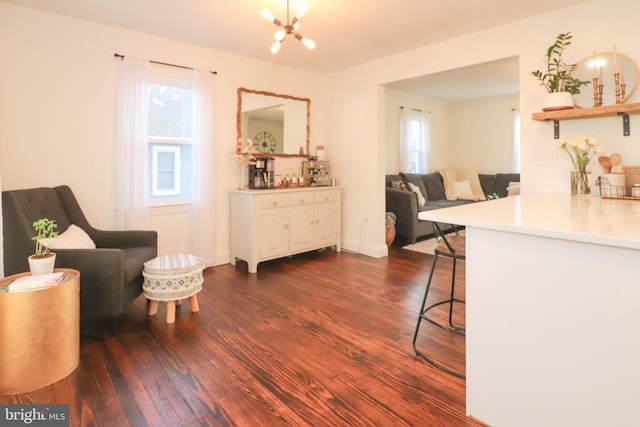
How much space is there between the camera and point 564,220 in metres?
1.47

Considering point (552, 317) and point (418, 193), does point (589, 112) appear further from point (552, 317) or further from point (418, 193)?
point (418, 193)

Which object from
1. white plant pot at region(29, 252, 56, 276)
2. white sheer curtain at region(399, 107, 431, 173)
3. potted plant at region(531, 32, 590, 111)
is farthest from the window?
white sheer curtain at region(399, 107, 431, 173)

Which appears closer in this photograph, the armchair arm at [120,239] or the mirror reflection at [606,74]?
the mirror reflection at [606,74]

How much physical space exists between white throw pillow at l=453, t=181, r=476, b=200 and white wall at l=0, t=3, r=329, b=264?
4513 mm

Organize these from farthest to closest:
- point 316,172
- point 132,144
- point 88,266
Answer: point 316,172
point 132,144
point 88,266

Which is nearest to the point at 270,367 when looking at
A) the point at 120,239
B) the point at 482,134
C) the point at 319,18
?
the point at 120,239

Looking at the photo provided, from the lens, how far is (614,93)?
2.62 metres

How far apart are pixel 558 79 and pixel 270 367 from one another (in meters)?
2.90

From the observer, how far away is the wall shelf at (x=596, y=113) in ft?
8.07

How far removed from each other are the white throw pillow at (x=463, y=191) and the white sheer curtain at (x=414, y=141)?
25.7 inches

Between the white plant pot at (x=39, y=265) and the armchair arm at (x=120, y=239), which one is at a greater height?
the armchair arm at (x=120, y=239)

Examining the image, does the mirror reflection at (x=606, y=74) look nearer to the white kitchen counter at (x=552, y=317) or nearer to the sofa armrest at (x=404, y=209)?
the white kitchen counter at (x=552, y=317)

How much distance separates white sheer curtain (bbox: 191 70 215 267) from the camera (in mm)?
3865

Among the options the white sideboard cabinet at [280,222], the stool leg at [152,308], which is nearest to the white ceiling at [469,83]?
the white sideboard cabinet at [280,222]
